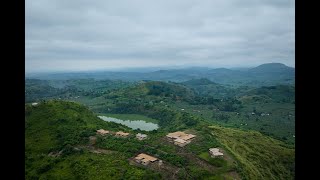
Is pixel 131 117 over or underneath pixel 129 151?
underneath

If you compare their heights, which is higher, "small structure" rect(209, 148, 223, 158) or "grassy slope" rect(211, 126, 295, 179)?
"small structure" rect(209, 148, 223, 158)

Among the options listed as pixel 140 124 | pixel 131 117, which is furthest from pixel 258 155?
pixel 131 117

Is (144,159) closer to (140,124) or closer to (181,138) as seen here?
(181,138)

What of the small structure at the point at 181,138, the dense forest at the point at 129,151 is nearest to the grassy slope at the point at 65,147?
the dense forest at the point at 129,151

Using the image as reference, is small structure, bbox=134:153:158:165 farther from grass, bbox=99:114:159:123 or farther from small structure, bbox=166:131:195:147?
grass, bbox=99:114:159:123

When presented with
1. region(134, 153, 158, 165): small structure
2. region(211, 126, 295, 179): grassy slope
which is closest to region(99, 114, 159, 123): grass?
A: region(211, 126, 295, 179): grassy slope

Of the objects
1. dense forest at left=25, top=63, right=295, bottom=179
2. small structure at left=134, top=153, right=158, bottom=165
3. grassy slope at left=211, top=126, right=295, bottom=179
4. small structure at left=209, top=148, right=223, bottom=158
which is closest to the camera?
dense forest at left=25, top=63, right=295, bottom=179
